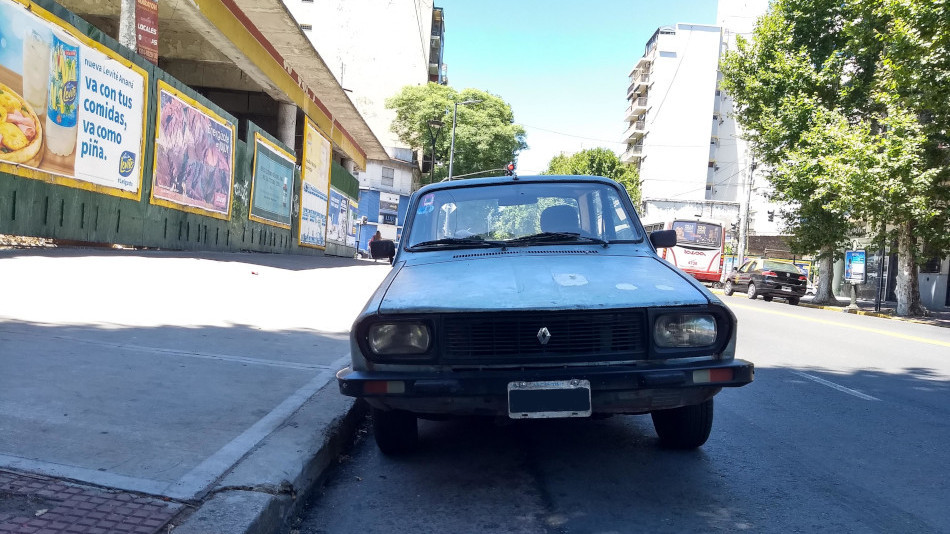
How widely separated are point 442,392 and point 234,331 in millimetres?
4252

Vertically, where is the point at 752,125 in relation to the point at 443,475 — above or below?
above

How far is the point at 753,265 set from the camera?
26000mm

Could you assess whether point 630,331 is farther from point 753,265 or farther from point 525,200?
point 753,265

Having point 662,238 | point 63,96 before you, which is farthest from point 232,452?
point 63,96

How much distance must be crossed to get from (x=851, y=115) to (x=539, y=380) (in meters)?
27.4

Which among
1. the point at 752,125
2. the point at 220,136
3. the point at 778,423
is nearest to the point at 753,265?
the point at 752,125

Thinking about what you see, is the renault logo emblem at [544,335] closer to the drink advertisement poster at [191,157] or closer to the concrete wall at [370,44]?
the drink advertisement poster at [191,157]

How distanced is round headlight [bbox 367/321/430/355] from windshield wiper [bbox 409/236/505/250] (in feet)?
4.19

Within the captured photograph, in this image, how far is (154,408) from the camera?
12.4 ft

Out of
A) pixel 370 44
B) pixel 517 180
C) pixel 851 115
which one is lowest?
pixel 517 180

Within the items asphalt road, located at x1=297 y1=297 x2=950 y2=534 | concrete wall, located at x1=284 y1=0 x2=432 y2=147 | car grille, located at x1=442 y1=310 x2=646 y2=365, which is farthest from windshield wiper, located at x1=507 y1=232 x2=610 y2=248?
concrete wall, located at x1=284 y1=0 x2=432 y2=147

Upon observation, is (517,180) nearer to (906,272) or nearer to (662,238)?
(662,238)

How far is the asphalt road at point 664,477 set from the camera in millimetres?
2965

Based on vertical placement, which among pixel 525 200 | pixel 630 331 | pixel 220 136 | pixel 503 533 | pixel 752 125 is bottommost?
pixel 503 533
